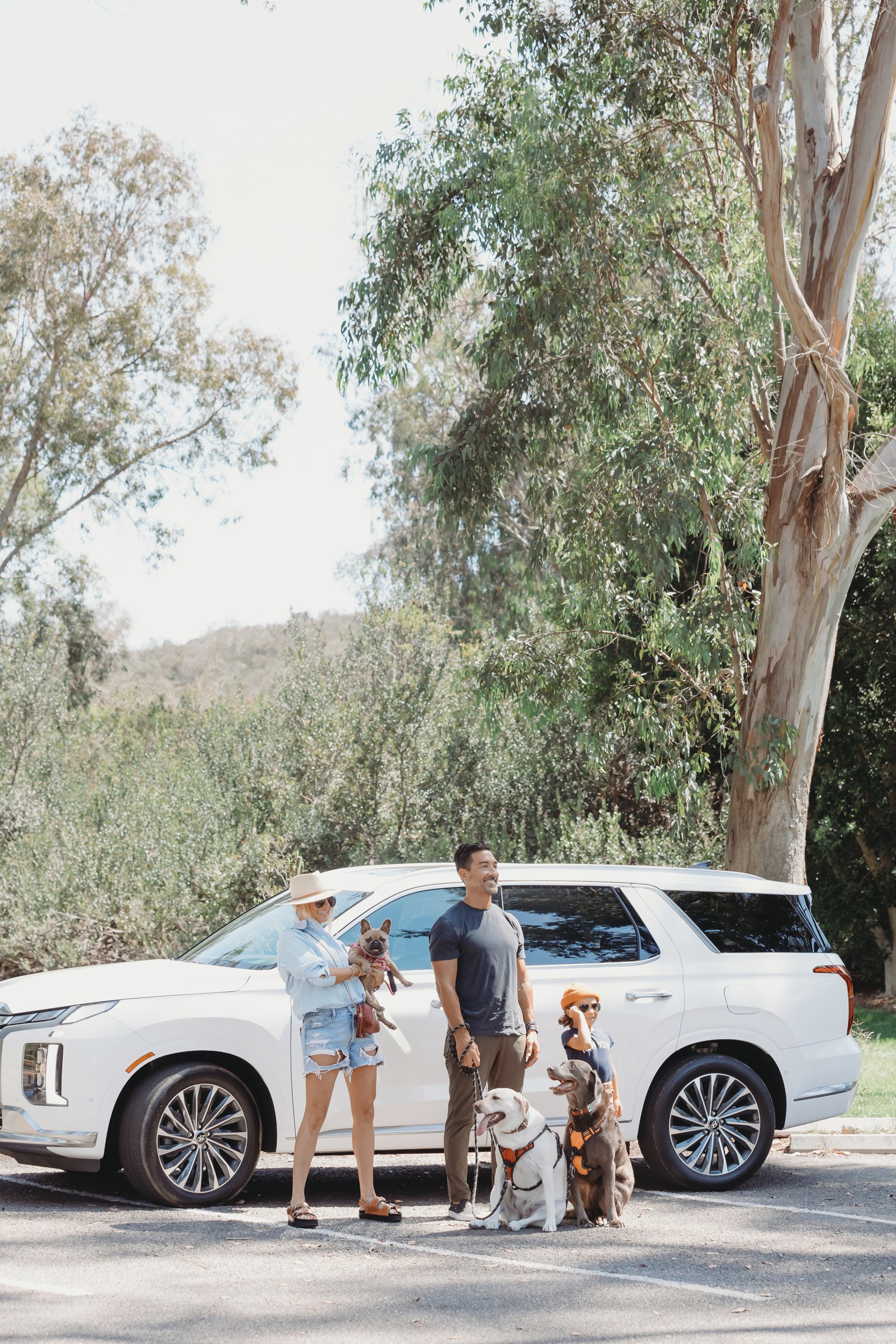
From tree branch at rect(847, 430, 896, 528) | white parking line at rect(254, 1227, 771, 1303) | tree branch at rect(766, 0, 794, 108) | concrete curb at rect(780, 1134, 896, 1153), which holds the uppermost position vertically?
tree branch at rect(766, 0, 794, 108)

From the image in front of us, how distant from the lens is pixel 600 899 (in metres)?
7.70

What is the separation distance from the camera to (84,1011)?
6602 mm

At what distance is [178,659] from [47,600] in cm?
4680

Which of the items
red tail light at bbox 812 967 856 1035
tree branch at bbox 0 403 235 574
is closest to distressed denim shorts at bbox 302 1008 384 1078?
red tail light at bbox 812 967 856 1035

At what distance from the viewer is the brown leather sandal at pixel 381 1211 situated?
645cm

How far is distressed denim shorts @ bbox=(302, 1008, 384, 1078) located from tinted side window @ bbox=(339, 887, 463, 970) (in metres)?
0.82

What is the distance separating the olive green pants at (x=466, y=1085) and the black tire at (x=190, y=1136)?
999mm

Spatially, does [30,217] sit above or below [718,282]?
above

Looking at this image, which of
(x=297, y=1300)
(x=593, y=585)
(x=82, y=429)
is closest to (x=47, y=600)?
(x=82, y=429)

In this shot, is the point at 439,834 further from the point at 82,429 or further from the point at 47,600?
the point at 47,600

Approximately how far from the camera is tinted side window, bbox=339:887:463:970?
282 inches

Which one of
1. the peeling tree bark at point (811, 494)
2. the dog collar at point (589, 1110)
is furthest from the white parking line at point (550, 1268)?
the peeling tree bark at point (811, 494)

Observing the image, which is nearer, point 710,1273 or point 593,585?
point 710,1273

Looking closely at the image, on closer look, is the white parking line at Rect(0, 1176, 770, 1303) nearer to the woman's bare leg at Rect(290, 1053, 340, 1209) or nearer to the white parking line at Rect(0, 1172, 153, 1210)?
the white parking line at Rect(0, 1172, 153, 1210)
